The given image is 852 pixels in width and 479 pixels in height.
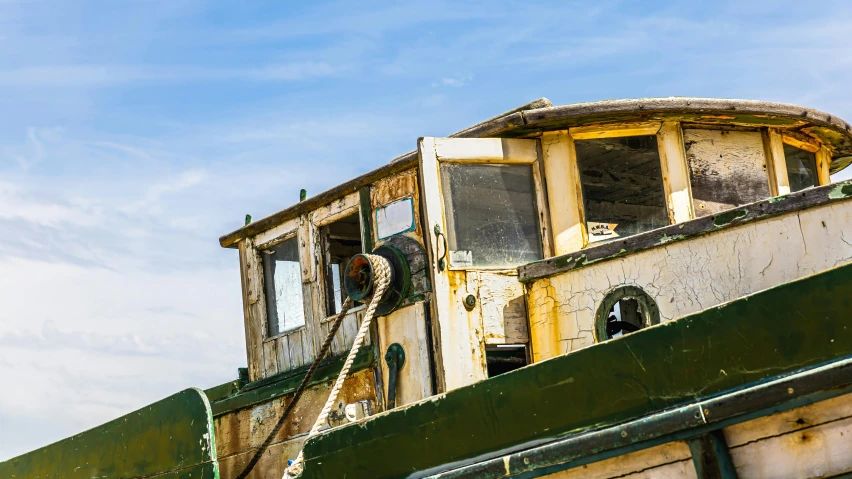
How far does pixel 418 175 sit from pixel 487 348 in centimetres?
123

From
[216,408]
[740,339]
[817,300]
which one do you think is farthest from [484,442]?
[216,408]

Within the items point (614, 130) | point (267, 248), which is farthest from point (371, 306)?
point (267, 248)

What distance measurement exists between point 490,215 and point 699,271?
1.56 metres

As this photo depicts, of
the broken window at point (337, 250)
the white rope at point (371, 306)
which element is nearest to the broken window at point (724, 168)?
the white rope at point (371, 306)

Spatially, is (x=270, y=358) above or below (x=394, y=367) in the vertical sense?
above

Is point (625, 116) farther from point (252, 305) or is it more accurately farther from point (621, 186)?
point (252, 305)

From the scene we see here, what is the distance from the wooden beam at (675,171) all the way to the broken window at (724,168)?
0.07m

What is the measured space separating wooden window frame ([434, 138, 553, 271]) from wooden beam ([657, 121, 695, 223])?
2.72 ft

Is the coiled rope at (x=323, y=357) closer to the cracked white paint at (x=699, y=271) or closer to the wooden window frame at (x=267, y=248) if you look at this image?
the wooden window frame at (x=267, y=248)

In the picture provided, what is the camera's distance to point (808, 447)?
13.9 feet

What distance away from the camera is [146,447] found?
7.26 m

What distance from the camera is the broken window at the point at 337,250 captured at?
804 cm

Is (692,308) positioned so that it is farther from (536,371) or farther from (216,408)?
(216,408)

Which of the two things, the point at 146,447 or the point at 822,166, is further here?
the point at 822,166
